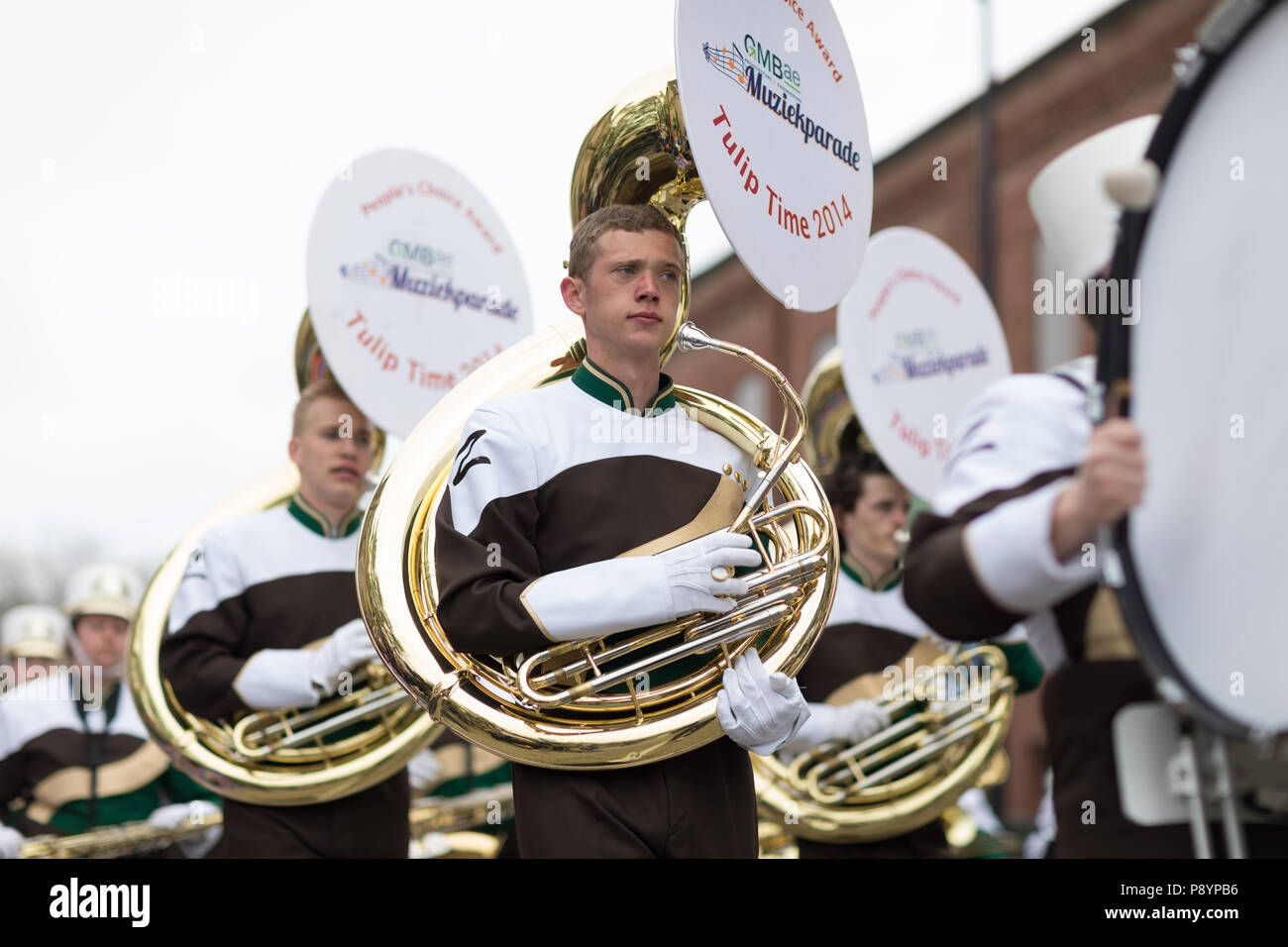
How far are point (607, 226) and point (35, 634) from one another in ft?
19.1

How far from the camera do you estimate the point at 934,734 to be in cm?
441

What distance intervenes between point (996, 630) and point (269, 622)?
281 cm

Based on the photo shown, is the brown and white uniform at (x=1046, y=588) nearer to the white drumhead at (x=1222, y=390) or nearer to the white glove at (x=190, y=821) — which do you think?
the white drumhead at (x=1222, y=390)

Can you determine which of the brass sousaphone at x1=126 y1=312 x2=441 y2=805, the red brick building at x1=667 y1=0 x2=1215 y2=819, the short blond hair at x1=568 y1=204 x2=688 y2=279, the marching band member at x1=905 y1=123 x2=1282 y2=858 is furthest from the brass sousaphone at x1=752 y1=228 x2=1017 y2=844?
the red brick building at x1=667 y1=0 x2=1215 y2=819

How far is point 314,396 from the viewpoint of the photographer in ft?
13.8

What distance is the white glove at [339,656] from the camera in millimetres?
3664

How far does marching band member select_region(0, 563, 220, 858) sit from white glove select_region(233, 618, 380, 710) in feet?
6.49

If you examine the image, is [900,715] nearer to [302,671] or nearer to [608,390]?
[302,671]

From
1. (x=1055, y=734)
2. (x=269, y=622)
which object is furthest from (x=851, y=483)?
→ (x=1055, y=734)

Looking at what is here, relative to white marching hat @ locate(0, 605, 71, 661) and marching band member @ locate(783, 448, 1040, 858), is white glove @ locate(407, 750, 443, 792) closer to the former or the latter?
marching band member @ locate(783, 448, 1040, 858)
